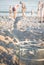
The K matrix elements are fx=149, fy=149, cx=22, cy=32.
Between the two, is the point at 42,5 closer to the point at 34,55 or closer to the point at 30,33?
the point at 30,33

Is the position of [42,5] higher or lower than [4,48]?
higher

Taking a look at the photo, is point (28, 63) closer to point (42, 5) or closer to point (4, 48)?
point (4, 48)

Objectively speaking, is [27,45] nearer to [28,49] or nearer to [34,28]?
[28,49]

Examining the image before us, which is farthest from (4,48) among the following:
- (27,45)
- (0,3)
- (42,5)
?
(42,5)

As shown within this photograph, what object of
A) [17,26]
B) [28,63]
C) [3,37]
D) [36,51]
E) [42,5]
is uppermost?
[42,5]

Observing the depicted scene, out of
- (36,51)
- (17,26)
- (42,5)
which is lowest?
(36,51)

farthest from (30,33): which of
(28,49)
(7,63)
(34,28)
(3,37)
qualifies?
(7,63)

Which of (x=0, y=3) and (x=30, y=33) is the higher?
(x=0, y=3)
